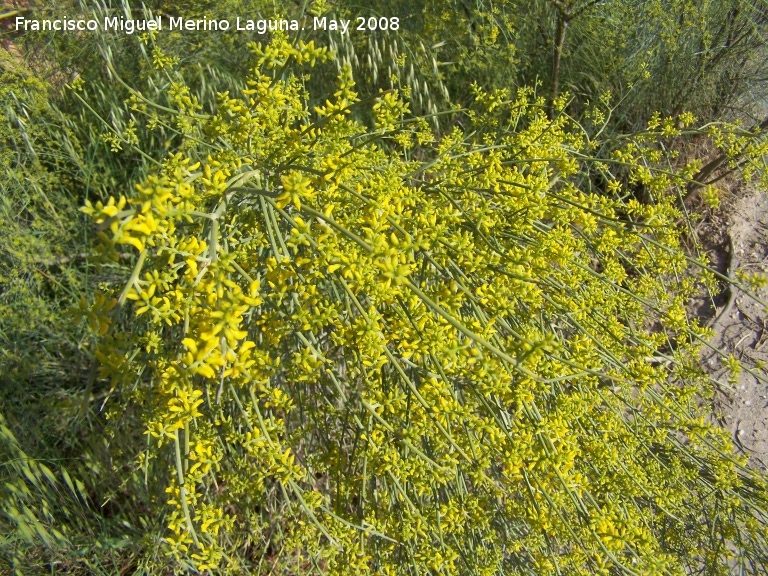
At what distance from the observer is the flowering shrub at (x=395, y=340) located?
146 cm

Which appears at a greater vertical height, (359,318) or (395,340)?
(359,318)

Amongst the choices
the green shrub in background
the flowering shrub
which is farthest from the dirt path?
the flowering shrub

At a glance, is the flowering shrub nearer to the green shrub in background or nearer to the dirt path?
the green shrub in background

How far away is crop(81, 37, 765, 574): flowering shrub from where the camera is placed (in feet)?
4.79

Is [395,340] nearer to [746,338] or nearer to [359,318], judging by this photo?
[359,318]

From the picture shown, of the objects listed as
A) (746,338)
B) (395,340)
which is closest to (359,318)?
(395,340)

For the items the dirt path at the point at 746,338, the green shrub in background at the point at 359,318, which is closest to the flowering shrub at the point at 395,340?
the green shrub in background at the point at 359,318

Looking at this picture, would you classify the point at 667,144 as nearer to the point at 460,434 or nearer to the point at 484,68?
the point at 484,68

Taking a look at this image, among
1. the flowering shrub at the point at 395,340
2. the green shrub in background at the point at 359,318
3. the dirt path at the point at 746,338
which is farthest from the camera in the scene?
the dirt path at the point at 746,338

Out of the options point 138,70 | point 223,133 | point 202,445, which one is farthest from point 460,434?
point 138,70

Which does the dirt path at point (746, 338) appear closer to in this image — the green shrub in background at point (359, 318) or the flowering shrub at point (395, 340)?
the green shrub in background at point (359, 318)

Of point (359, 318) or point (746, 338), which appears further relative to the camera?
point (746, 338)

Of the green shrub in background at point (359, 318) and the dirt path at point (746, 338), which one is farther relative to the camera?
the dirt path at point (746, 338)

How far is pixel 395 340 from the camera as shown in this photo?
2035mm
